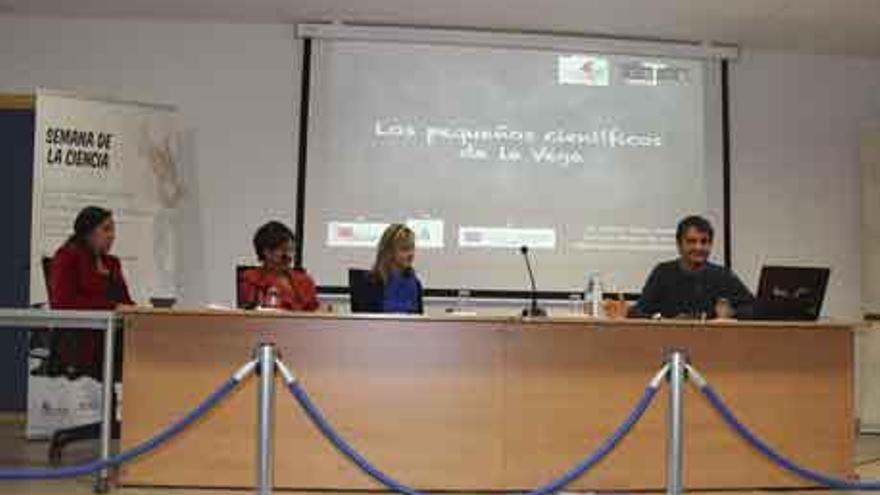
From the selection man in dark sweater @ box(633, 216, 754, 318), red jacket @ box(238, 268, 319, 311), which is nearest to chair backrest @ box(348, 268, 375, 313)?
red jacket @ box(238, 268, 319, 311)

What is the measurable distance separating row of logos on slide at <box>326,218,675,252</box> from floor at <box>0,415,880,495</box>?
185cm

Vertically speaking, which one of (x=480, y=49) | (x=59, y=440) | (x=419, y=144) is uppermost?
(x=480, y=49)

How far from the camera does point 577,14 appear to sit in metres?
6.25

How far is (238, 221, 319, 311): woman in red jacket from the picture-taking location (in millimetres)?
4902

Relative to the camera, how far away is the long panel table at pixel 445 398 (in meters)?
4.21

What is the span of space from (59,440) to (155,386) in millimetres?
1067

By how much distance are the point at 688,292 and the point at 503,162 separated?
1991 millimetres

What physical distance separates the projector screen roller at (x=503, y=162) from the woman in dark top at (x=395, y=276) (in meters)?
1.50

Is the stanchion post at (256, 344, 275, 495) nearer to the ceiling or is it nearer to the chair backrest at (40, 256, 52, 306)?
the chair backrest at (40, 256, 52, 306)

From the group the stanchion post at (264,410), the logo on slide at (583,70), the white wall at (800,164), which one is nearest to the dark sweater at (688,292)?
the white wall at (800,164)

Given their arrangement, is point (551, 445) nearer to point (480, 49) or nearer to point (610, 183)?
point (610, 183)

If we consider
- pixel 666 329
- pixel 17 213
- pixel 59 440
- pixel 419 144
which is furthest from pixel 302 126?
pixel 666 329

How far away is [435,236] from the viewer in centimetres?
659

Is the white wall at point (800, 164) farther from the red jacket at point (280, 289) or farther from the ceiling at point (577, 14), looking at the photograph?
the red jacket at point (280, 289)
